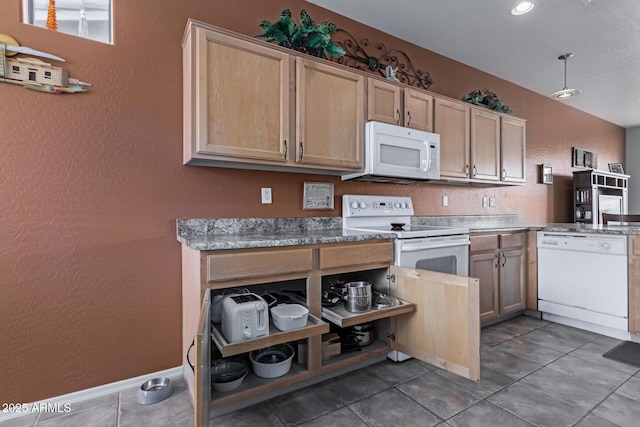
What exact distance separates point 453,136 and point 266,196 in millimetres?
1814

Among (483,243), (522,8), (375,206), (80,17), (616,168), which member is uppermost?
(522,8)

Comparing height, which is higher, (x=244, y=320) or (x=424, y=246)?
(x=424, y=246)

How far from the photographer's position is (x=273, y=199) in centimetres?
230

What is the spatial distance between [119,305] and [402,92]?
245 cm

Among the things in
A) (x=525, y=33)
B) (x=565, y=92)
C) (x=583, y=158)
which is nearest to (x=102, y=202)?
(x=525, y=33)

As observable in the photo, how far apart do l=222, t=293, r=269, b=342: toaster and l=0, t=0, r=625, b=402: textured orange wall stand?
66 cm

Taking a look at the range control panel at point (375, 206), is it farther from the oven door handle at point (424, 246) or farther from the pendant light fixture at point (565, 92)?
the pendant light fixture at point (565, 92)

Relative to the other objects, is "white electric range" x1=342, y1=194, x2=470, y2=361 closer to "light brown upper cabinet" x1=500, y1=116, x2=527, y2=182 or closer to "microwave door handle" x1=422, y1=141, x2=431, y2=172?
"microwave door handle" x1=422, y1=141, x2=431, y2=172

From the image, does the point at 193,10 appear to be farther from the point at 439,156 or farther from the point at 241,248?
the point at 439,156

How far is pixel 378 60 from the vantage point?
114 inches

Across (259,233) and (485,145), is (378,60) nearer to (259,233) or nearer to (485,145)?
(485,145)

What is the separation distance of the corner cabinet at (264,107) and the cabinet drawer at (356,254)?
1.93 ft

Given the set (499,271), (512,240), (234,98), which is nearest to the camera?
(234,98)

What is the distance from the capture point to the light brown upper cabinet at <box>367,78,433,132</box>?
7.80 feet
